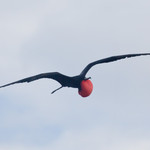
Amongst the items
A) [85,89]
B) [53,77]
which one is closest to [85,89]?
[85,89]

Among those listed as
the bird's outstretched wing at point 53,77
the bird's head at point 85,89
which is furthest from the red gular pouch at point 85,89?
the bird's outstretched wing at point 53,77

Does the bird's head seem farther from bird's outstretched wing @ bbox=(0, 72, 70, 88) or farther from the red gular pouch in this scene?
bird's outstretched wing @ bbox=(0, 72, 70, 88)

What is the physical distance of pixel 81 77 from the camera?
112 ft

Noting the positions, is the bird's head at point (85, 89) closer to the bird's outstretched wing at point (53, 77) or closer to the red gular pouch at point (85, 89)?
the red gular pouch at point (85, 89)

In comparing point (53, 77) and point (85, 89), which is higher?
point (53, 77)

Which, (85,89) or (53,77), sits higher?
(53,77)

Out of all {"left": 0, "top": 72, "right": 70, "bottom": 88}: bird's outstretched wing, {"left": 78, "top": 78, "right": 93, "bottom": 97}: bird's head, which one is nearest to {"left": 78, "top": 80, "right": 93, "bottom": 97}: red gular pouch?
{"left": 78, "top": 78, "right": 93, "bottom": 97}: bird's head

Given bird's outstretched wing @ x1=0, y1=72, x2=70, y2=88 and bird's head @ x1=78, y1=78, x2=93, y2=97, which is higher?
bird's outstretched wing @ x1=0, y1=72, x2=70, y2=88

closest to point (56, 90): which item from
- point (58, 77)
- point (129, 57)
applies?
point (58, 77)

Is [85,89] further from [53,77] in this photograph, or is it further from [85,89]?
[53,77]

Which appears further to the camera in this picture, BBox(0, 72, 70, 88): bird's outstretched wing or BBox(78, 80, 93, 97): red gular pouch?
BBox(78, 80, 93, 97): red gular pouch

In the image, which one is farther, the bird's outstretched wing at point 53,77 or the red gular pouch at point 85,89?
the red gular pouch at point 85,89

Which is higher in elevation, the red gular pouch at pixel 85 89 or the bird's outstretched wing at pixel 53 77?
the bird's outstretched wing at pixel 53 77

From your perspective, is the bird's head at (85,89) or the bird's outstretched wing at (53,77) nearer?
the bird's outstretched wing at (53,77)
